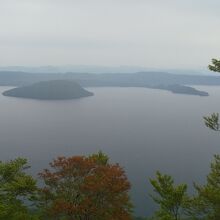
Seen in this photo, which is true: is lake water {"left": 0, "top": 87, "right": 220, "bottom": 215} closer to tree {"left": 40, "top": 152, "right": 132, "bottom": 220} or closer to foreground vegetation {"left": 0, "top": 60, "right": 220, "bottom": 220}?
foreground vegetation {"left": 0, "top": 60, "right": 220, "bottom": 220}

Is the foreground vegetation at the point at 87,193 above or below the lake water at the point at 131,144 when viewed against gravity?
above

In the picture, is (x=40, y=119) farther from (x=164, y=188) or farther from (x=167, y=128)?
(x=164, y=188)

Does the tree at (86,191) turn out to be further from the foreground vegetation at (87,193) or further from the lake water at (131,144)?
the lake water at (131,144)

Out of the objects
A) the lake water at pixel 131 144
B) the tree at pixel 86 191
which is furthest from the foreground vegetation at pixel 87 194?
the lake water at pixel 131 144

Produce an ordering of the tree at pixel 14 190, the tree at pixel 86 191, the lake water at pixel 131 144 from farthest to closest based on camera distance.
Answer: the lake water at pixel 131 144, the tree at pixel 86 191, the tree at pixel 14 190

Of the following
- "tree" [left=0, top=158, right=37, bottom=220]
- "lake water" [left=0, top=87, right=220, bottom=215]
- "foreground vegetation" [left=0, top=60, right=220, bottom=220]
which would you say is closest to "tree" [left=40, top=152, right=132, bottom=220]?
"foreground vegetation" [left=0, top=60, right=220, bottom=220]
